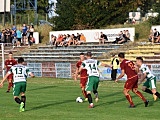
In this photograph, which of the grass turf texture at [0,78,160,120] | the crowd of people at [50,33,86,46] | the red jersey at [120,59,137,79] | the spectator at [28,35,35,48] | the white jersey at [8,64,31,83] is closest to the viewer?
the grass turf texture at [0,78,160,120]

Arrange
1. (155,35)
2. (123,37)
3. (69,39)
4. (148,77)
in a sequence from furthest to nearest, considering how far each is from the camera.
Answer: (69,39) < (123,37) < (155,35) < (148,77)

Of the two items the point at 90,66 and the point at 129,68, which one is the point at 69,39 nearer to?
the point at 90,66

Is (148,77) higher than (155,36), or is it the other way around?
(155,36)

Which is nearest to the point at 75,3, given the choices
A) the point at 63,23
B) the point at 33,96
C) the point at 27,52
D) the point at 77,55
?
the point at 63,23

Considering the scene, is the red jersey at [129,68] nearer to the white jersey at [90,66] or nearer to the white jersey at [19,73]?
the white jersey at [90,66]

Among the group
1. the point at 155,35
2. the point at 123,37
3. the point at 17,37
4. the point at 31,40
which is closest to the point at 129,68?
the point at 155,35

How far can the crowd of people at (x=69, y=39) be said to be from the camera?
4609cm

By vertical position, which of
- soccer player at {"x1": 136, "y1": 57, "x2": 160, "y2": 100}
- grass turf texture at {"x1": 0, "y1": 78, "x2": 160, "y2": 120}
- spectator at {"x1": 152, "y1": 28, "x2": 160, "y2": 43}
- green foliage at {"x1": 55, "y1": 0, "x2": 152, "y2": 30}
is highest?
green foliage at {"x1": 55, "y1": 0, "x2": 152, "y2": 30}

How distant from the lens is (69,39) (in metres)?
46.2

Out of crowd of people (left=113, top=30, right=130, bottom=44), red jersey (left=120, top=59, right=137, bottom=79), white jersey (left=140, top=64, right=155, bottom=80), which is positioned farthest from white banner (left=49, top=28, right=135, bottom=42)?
red jersey (left=120, top=59, right=137, bottom=79)

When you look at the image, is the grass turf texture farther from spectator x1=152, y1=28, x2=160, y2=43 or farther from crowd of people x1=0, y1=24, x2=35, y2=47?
crowd of people x1=0, y1=24, x2=35, y2=47

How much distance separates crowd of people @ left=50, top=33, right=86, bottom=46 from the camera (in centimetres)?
4609

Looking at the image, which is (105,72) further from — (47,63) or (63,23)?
(63,23)

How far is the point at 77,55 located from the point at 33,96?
1822cm
